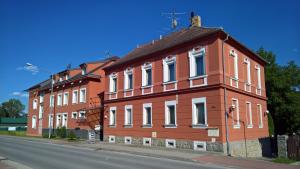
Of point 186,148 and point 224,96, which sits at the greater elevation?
point 224,96

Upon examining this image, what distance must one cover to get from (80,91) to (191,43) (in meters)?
19.3

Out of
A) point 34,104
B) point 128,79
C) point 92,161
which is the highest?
point 128,79

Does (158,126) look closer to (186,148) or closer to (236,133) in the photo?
(186,148)

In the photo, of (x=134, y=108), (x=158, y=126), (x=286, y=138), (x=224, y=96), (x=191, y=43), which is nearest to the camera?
(x=286, y=138)

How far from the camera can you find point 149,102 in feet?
80.6

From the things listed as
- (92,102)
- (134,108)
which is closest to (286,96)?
(134,108)

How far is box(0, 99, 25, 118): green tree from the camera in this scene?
127562 mm

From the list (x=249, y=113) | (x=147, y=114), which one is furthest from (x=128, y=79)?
(x=249, y=113)

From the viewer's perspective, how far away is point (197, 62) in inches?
842

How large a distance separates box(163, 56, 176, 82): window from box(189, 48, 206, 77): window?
193cm

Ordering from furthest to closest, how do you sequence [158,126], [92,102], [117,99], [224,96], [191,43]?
[92,102] < [117,99] < [158,126] < [191,43] < [224,96]

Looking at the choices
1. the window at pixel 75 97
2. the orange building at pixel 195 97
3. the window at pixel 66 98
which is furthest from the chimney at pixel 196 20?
the window at pixel 66 98

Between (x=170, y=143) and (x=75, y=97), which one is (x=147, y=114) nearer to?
(x=170, y=143)

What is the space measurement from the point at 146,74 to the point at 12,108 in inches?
4844
